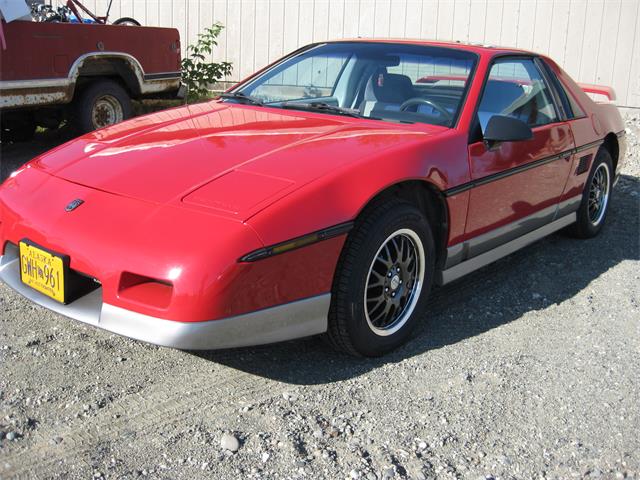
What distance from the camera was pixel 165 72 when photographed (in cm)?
795

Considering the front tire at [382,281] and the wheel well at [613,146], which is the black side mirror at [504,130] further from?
the wheel well at [613,146]

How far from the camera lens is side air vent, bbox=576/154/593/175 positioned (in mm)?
4875

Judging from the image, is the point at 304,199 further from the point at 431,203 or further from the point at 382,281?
the point at 431,203

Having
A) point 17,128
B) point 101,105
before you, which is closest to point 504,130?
point 101,105

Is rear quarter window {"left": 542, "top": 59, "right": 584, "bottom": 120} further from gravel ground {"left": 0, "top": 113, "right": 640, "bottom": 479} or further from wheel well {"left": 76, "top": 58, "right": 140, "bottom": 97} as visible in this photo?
wheel well {"left": 76, "top": 58, "right": 140, "bottom": 97}

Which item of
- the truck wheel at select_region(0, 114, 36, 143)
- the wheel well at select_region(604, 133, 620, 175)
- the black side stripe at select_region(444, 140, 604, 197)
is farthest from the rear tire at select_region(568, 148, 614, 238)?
the truck wheel at select_region(0, 114, 36, 143)

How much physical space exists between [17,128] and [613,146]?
5.54 meters

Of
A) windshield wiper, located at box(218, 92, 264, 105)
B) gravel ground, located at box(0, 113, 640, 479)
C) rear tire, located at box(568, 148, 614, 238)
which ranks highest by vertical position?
windshield wiper, located at box(218, 92, 264, 105)

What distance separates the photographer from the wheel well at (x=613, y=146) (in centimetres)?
546

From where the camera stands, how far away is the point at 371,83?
4.25m

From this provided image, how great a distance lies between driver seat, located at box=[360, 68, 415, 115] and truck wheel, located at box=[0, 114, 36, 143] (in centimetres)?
434

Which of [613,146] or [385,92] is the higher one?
[385,92]

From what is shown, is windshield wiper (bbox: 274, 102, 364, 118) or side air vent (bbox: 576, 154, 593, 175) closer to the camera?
windshield wiper (bbox: 274, 102, 364, 118)

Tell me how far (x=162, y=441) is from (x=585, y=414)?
1685 millimetres
